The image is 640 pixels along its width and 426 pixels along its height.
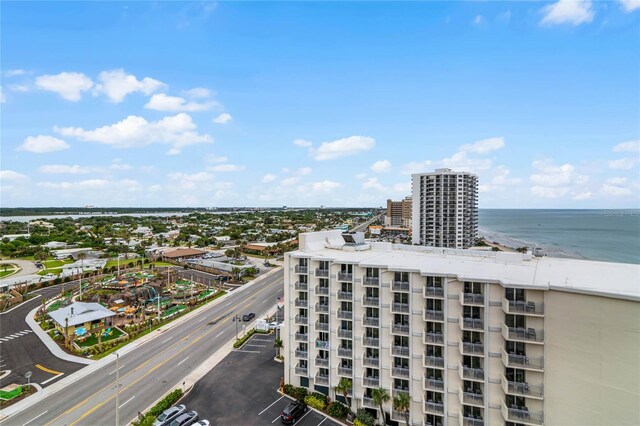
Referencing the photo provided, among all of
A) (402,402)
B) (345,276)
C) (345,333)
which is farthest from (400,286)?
(402,402)

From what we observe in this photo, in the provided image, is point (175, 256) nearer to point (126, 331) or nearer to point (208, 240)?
point (208, 240)

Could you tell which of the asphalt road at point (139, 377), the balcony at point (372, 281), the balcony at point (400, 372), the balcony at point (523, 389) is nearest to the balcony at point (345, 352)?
the balcony at point (400, 372)

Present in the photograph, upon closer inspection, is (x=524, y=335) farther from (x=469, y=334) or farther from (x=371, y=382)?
(x=371, y=382)

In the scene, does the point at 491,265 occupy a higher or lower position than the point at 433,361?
higher

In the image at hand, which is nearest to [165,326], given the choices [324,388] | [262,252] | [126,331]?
[126,331]

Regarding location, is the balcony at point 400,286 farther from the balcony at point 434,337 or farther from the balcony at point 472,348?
the balcony at point 472,348

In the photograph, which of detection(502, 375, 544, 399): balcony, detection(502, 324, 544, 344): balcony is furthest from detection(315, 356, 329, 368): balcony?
detection(502, 324, 544, 344): balcony

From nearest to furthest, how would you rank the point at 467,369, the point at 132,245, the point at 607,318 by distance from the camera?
1. the point at 607,318
2. the point at 467,369
3. the point at 132,245
